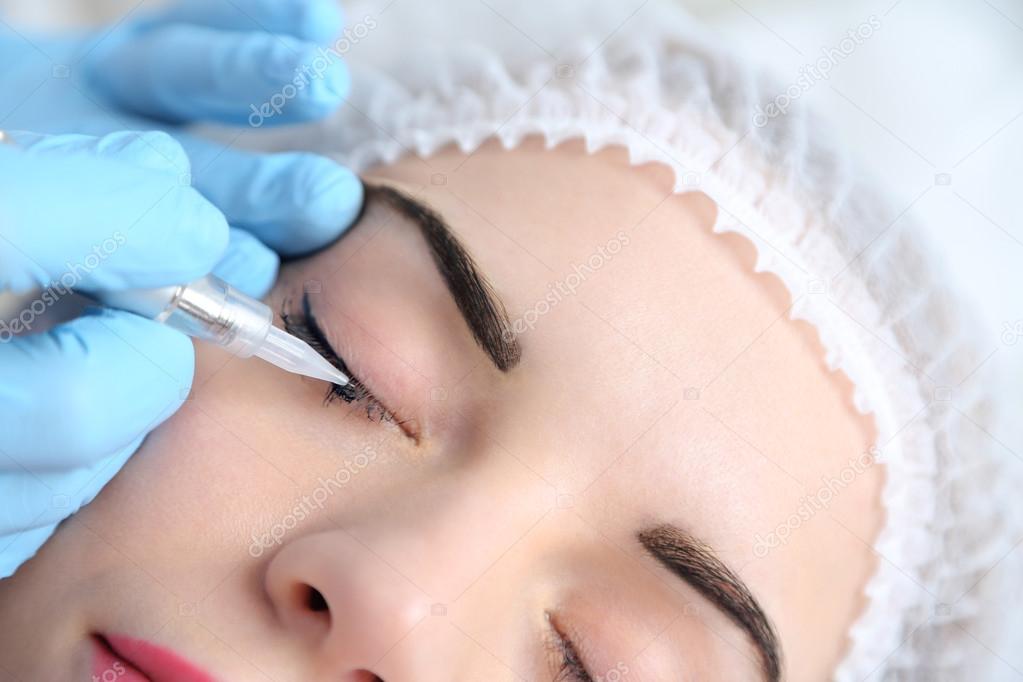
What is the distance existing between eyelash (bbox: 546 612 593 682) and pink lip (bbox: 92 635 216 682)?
0.35 meters

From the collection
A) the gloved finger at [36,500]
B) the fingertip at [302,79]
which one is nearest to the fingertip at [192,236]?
the gloved finger at [36,500]

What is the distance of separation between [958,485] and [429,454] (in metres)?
0.73

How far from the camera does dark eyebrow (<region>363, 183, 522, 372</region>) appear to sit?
0.94m

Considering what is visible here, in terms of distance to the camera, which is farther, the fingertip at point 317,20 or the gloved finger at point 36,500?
the fingertip at point 317,20

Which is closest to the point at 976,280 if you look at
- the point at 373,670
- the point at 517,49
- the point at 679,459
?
the point at 679,459

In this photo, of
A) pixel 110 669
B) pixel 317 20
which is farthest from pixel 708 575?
pixel 317 20

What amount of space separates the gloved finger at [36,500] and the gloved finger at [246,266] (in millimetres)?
284

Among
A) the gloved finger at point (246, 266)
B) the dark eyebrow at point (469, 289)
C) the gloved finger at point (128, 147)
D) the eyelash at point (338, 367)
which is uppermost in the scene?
the dark eyebrow at point (469, 289)

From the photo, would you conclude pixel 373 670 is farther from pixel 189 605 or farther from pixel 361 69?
pixel 361 69

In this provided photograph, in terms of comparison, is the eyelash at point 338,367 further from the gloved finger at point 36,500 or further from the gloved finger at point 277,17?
the gloved finger at point 277,17

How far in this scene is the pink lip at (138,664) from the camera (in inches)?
31.5

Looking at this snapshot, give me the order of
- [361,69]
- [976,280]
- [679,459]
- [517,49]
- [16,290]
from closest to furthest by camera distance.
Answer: [16,290] < [679,459] < [976,280] < [517,49] < [361,69]

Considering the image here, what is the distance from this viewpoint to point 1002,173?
120cm

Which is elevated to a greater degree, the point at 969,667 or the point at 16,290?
the point at 969,667
